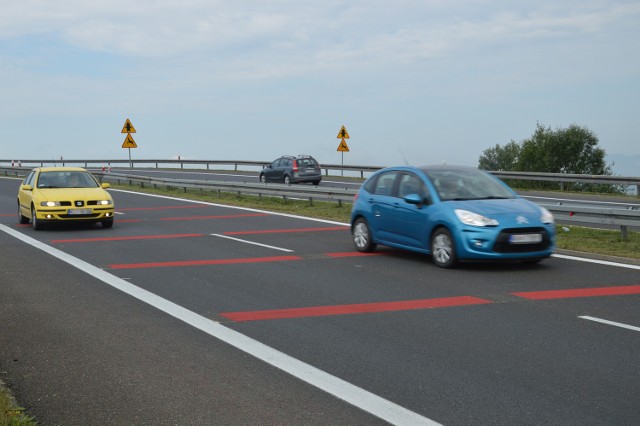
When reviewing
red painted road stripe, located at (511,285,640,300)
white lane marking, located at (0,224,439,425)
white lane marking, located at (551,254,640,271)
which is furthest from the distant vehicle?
red painted road stripe, located at (511,285,640,300)

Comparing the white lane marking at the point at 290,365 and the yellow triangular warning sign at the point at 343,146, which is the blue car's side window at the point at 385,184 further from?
the yellow triangular warning sign at the point at 343,146

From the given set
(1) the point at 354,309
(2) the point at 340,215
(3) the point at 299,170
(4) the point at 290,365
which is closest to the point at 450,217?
(1) the point at 354,309

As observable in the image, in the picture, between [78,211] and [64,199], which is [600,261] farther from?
[64,199]

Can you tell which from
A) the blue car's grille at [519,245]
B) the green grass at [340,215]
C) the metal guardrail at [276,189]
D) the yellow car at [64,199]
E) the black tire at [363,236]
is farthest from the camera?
the metal guardrail at [276,189]

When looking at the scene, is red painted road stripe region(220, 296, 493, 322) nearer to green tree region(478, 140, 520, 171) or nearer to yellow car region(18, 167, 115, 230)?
yellow car region(18, 167, 115, 230)

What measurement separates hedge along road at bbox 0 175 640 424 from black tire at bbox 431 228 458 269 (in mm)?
248

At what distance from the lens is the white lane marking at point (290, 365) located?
533 cm

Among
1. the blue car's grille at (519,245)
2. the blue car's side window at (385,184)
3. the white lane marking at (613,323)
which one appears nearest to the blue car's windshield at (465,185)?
the blue car's side window at (385,184)

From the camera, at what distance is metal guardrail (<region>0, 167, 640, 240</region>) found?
49.4ft

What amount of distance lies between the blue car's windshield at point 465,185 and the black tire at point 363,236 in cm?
169

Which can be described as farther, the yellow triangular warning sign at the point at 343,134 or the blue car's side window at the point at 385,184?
the yellow triangular warning sign at the point at 343,134

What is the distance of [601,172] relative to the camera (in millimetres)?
67750

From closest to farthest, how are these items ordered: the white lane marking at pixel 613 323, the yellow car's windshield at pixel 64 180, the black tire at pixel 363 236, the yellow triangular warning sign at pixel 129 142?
the white lane marking at pixel 613 323
the black tire at pixel 363 236
the yellow car's windshield at pixel 64 180
the yellow triangular warning sign at pixel 129 142

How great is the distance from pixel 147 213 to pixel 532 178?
1717cm
